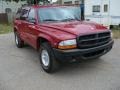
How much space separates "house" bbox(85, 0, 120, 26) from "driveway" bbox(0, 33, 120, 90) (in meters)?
8.69

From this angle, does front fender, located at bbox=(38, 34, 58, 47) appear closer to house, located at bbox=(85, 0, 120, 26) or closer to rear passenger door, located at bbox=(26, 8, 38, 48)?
rear passenger door, located at bbox=(26, 8, 38, 48)

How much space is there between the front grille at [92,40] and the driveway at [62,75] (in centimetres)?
78

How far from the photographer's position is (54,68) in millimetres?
5301

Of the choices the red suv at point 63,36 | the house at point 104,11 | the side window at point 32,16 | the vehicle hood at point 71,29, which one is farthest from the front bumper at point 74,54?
the house at point 104,11

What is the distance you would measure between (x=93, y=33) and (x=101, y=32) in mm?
329

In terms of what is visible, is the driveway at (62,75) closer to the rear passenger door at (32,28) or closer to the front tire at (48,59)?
the front tire at (48,59)

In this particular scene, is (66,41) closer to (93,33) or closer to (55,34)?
(55,34)

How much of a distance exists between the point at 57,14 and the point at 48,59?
1.62 metres

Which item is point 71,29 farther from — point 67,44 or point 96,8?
point 96,8

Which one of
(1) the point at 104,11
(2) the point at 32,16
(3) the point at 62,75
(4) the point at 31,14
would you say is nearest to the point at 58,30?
(3) the point at 62,75

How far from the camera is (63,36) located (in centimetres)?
485

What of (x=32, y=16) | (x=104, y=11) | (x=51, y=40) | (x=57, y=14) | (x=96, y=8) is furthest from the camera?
(x=96, y=8)

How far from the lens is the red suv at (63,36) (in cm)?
484

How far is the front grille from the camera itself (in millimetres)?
4910
